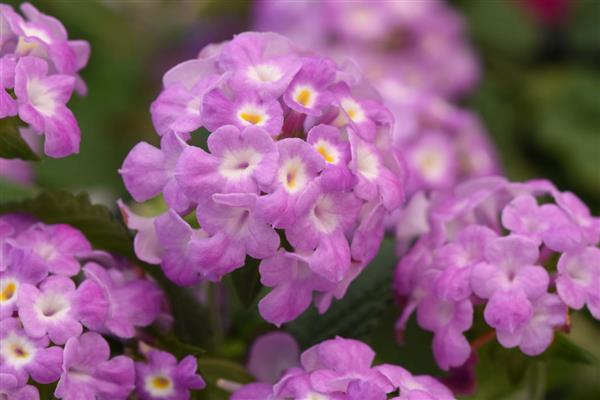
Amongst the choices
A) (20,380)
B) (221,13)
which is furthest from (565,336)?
(221,13)

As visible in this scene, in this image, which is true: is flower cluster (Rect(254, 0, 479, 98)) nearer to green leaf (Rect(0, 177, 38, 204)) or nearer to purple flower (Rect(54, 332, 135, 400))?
green leaf (Rect(0, 177, 38, 204))

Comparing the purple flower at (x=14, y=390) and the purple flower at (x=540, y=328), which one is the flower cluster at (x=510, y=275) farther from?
the purple flower at (x=14, y=390)

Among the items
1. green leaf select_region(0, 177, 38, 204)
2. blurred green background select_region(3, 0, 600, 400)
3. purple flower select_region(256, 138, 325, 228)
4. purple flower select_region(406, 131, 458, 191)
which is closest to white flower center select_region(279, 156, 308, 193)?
purple flower select_region(256, 138, 325, 228)

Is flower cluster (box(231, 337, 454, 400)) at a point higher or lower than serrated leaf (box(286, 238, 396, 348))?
higher

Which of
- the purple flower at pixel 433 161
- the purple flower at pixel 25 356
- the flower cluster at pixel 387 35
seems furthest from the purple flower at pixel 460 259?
the flower cluster at pixel 387 35

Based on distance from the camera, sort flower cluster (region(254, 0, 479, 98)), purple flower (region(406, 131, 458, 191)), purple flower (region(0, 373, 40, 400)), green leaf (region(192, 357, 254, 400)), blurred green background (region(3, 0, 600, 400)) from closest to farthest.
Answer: purple flower (region(0, 373, 40, 400)), green leaf (region(192, 357, 254, 400)), purple flower (region(406, 131, 458, 191)), flower cluster (region(254, 0, 479, 98)), blurred green background (region(3, 0, 600, 400))

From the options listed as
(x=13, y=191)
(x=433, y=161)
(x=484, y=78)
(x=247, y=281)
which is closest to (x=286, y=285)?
(x=247, y=281)

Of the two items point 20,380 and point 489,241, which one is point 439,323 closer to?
point 489,241
